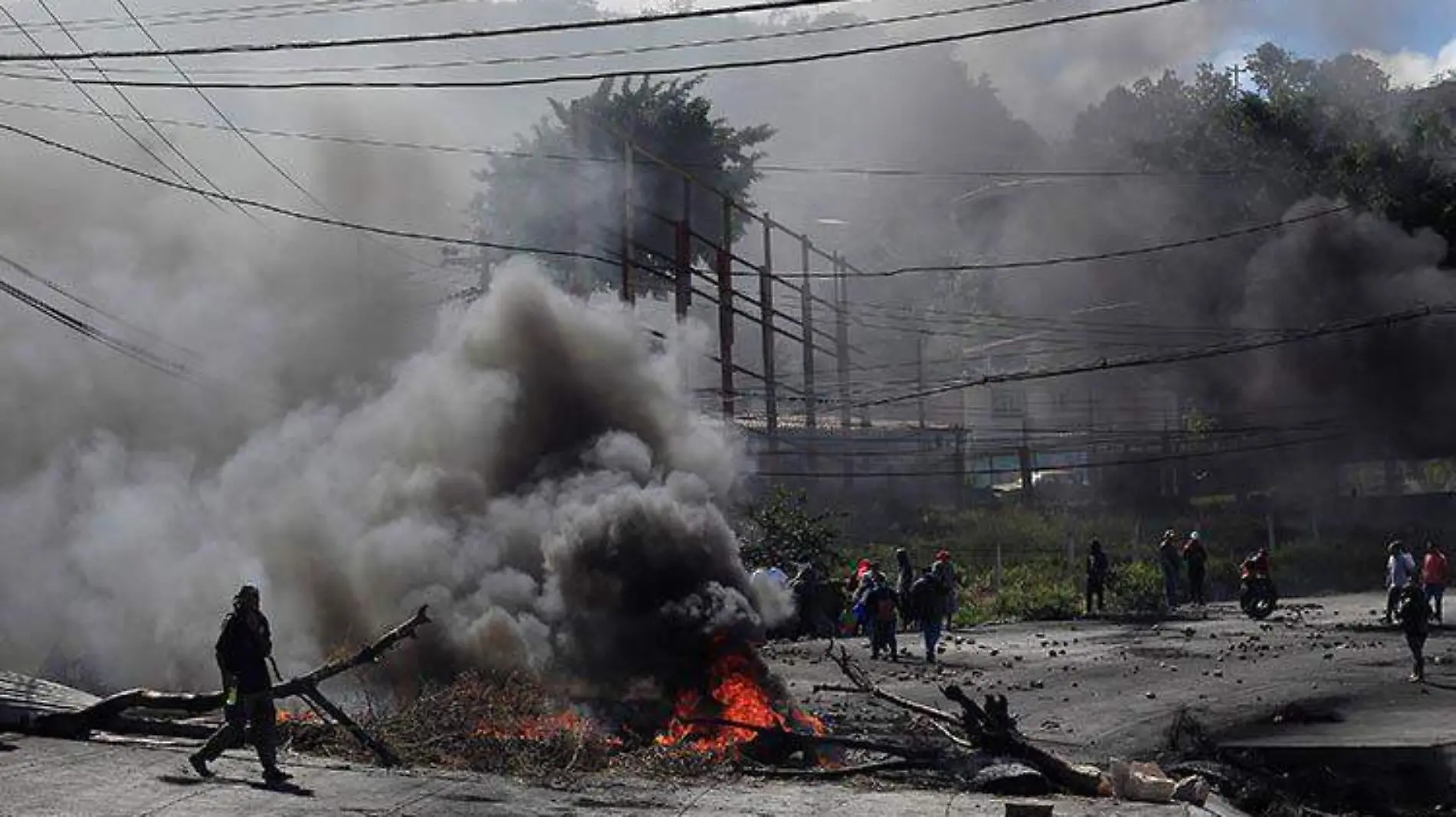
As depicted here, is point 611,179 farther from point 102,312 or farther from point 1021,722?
point 1021,722

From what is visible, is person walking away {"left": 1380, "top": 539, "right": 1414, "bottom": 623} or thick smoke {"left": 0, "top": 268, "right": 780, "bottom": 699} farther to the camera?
person walking away {"left": 1380, "top": 539, "right": 1414, "bottom": 623}

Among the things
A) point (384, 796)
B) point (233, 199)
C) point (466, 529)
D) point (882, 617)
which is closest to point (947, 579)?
point (882, 617)

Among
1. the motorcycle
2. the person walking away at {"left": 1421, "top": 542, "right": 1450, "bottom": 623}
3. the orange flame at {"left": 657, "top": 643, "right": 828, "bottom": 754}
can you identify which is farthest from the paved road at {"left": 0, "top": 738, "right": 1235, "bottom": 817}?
the motorcycle

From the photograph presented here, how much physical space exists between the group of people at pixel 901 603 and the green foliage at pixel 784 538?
515 cm

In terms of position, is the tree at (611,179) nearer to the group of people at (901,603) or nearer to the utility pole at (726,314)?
the utility pole at (726,314)

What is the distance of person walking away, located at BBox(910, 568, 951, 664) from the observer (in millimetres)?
22703

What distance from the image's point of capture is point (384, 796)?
11883 mm

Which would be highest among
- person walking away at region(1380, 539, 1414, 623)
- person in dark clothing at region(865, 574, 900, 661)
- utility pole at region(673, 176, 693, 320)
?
utility pole at region(673, 176, 693, 320)

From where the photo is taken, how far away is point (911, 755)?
1358cm

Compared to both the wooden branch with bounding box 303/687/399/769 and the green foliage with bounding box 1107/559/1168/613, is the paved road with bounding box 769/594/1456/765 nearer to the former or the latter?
the green foliage with bounding box 1107/559/1168/613

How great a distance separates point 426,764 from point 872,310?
229 feet

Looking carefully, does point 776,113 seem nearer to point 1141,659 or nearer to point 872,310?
point 872,310

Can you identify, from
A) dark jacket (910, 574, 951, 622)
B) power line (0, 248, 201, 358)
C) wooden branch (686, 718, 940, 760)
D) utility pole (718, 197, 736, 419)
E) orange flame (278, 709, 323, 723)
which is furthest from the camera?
utility pole (718, 197, 736, 419)

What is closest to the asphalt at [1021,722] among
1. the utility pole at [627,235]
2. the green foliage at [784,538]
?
the green foliage at [784,538]
